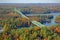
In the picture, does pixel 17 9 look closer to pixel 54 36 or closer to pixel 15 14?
pixel 15 14

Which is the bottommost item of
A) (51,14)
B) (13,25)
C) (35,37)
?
(35,37)

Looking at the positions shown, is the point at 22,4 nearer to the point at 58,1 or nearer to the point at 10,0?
the point at 10,0

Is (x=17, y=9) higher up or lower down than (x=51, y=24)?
higher up

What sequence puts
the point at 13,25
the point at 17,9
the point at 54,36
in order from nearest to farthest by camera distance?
the point at 54,36
the point at 13,25
the point at 17,9

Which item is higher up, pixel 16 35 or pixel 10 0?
pixel 10 0

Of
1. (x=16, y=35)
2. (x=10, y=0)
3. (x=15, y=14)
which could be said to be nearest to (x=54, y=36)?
(x=16, y=35)

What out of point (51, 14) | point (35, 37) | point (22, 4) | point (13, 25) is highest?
point (22, 4)

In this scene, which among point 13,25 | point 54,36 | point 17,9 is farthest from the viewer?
point 17,9

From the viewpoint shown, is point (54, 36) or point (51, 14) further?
point (51, 14)

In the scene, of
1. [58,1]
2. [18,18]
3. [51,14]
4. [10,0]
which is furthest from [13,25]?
[58,1]
